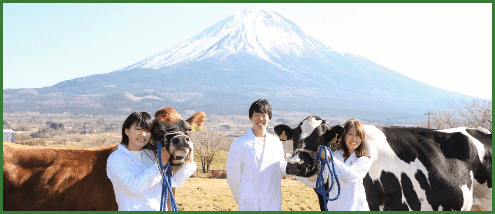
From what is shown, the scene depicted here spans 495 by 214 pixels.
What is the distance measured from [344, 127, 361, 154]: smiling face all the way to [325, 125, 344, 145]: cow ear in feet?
0.63

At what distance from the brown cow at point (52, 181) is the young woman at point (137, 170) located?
1.10m

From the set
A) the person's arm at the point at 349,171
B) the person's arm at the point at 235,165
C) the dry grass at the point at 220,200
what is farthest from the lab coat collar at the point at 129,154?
the dry grass at the point at 220,200

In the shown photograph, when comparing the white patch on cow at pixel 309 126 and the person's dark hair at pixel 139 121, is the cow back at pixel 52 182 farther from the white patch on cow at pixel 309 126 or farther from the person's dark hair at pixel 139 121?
the white patch on cow at pixel 309 126

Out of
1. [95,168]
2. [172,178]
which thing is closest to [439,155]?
[172,178]

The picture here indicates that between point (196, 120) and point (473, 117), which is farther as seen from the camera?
point (473, 117)

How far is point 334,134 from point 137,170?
2.07 metres

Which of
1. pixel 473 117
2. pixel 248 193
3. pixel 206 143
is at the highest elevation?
pixel 473 117

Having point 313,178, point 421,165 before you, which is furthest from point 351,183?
point 421,165

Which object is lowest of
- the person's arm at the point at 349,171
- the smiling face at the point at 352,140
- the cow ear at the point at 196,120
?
the person's arm at the point at 349,171

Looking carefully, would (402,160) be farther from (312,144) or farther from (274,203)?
(274,203)

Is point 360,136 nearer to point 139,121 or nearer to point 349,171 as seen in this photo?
point 349,171

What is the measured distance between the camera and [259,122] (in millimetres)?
4254

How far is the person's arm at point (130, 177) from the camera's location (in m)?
3.38

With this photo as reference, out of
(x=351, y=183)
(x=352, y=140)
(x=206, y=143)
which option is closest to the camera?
(x=351, y=183)
